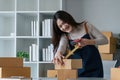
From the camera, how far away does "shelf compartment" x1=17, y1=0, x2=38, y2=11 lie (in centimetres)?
340

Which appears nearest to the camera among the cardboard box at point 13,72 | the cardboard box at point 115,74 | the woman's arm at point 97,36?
the cardboard box at point 115,74

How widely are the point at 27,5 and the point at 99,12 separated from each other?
0.97 metres

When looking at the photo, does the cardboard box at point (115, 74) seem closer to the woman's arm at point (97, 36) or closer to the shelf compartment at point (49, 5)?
the woman's arm at point (97, 36)

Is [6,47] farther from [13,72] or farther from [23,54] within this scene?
[13,72]

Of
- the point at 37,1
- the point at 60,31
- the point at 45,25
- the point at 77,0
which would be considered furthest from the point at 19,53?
the point at 60,31

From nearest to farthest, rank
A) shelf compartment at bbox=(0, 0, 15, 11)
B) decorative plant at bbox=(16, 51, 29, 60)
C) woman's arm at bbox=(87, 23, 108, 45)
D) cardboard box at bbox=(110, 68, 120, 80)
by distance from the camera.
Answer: cardboard box at bbox=(110, 68, 120, 80), woman's arm at bbox=(87, 23, 108, 45), decorative plant at bbox=(16, 51, 29, 60), shelf compartment at bbox=(0, 0, 15, 11)

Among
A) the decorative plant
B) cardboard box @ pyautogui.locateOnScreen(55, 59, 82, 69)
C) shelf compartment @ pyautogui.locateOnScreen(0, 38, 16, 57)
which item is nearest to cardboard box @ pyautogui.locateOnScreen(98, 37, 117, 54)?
the decorative plant

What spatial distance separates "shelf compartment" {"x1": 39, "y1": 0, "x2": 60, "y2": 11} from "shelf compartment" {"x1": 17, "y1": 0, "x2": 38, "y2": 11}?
80 millimetres

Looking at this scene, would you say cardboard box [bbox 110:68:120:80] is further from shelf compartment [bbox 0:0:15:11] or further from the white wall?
shelf compartment [bbox 0:0:15:11]

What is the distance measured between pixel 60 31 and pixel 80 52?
0.21m

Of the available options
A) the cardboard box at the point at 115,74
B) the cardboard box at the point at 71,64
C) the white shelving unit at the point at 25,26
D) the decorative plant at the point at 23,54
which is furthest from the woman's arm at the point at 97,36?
the decorative plant at the point at 23,54

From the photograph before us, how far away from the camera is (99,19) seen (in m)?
3.51

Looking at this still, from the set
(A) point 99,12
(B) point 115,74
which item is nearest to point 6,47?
(A) point 99,12

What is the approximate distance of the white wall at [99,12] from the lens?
3473mm
